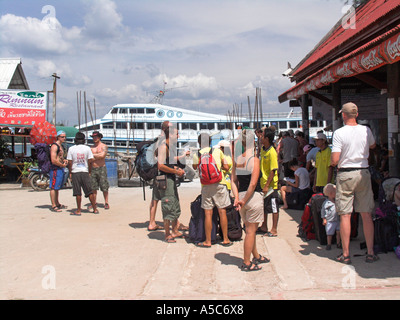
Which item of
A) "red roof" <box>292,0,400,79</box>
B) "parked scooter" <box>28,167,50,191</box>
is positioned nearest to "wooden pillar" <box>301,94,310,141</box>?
"red roof" <box>292,0,400,79</box>

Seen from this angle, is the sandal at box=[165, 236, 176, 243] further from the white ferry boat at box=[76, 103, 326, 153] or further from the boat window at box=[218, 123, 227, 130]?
the boat window at box=[218, 123, 227, 130]

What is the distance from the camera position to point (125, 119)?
3622cm

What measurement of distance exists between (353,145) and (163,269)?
275 centimetres

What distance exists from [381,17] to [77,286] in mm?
5432

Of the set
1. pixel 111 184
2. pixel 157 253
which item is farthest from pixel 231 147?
pixel 111 184

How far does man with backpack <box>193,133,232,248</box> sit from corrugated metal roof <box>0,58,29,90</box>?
48.0 ft

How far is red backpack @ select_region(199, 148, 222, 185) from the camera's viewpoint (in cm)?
545

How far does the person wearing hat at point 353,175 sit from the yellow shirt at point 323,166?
6.06 ft

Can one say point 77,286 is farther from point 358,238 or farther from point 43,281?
point 358,238

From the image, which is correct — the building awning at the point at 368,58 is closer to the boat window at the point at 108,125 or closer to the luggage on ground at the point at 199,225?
the luggage on ground at the point at 199,225

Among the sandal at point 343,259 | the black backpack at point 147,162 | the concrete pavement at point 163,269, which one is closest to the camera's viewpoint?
the concrete pavement at point 163,269

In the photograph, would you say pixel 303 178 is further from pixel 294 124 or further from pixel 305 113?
pixel 294 124

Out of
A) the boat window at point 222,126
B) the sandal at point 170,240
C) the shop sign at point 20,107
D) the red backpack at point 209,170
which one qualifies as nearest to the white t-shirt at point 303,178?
the red backpack at point 209,170

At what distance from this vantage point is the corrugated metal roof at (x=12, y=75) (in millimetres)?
17266
